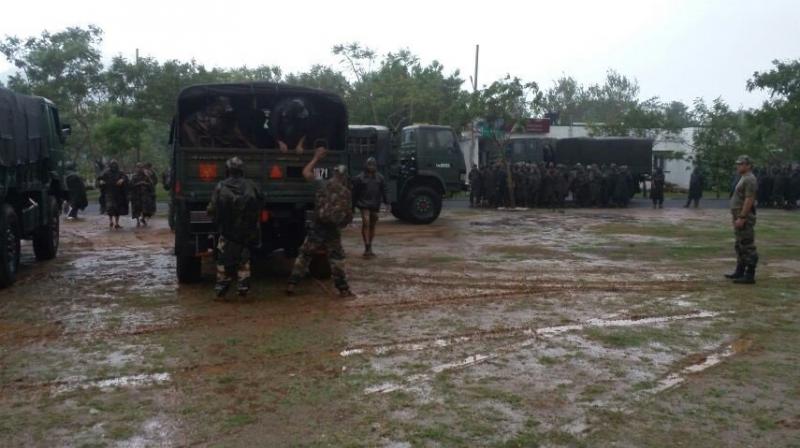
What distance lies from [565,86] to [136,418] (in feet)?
243

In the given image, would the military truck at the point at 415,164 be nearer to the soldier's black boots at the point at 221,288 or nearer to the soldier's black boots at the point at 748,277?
the soldier's black boots at the point at 221,288

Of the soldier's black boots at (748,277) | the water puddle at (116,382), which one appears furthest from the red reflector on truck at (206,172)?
the soldier's black boots at (748,277)

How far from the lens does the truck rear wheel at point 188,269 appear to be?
9.37 meters

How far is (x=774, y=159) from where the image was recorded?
118 feet

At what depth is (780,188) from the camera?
2517 cm

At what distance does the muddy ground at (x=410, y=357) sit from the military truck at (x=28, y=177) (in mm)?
546

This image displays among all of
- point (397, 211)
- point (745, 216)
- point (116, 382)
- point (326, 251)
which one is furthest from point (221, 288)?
point (397, 211)

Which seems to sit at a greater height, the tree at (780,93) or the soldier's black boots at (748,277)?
the tree at (780,93)

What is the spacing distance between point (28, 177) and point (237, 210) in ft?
13.1

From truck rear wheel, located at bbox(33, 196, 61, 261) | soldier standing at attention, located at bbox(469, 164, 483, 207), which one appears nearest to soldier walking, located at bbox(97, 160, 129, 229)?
truck rear wheel, located at bbox(33, 196, 61, 261)

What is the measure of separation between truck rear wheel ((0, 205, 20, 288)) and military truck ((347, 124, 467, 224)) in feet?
25.7

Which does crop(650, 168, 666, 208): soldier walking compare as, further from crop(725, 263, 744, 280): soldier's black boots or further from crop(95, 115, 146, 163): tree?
crop(95, 115, 146, 163): tree

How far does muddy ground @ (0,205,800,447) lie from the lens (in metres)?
4.55

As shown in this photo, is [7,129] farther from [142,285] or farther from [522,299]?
[522,299]
